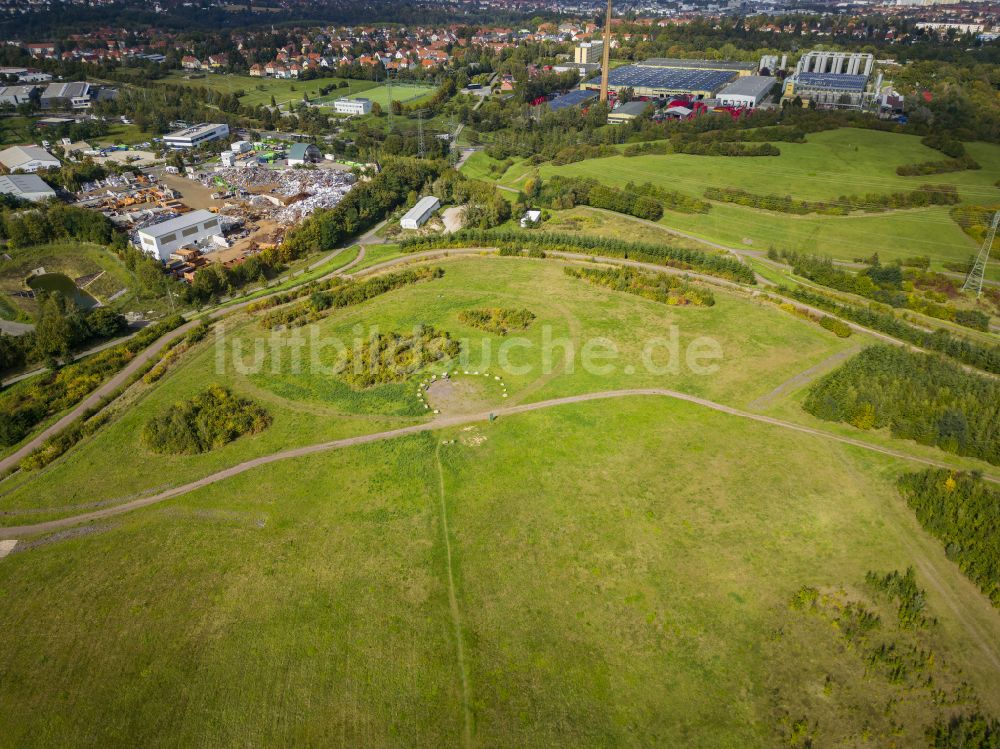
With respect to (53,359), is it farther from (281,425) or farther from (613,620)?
(613,620)

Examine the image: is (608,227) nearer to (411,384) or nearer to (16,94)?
(411,384)

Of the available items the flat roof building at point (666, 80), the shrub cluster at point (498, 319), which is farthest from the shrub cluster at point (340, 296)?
the flat roof building at point (666, 80)

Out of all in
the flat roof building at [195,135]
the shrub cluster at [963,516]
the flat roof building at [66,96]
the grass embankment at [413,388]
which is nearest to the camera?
the shrub cluster at [963,516]

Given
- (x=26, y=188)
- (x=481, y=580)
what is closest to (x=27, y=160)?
(x=26, y=188)

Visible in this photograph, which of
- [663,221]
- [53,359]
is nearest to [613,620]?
[53,359]

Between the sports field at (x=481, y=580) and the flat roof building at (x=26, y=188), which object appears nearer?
the sports field at (x=481, y=580)

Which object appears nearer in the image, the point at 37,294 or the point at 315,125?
the point at 37,294

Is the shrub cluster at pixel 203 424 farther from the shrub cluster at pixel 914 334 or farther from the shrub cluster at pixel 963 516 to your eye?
the shrub cluster at pixel 914 334
